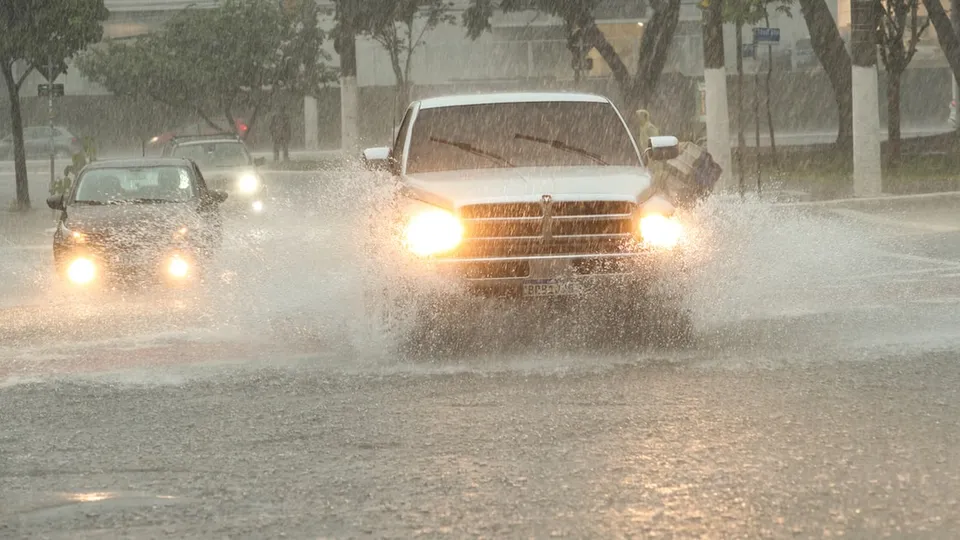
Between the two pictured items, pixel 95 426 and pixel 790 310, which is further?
pixel 790 310

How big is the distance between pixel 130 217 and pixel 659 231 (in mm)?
7660

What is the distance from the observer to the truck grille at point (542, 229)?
36.4 ft

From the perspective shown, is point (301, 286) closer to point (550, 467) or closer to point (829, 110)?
point (550, 467)

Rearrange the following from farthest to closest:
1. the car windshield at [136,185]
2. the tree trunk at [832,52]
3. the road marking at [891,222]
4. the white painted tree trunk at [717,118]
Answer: the tree trunk at [832,52]
the white painted tree trunk at [717,118]
the road marking at [891,222]
the car windshield at [136,185]

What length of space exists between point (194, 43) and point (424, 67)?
18052 millimetres

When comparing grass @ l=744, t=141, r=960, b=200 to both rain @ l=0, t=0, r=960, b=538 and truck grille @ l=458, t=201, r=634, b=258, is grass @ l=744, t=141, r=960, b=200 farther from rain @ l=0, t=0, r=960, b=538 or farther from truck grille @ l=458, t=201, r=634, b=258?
truck grille @ l=458, t=201, r=634, b=258

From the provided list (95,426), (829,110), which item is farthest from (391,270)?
(829,110)

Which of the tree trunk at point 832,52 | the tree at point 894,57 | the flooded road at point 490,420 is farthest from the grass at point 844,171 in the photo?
the flooded road at point 490,420

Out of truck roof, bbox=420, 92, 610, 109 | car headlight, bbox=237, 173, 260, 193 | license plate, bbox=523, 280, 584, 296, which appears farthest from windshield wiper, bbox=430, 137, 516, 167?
car headlight, bbox=237, 173, 260, 193

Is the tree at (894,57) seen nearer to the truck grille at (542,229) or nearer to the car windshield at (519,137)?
the car windshield at (519,137)

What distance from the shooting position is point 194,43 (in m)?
55.5

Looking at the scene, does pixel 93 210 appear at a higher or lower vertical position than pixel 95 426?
higher

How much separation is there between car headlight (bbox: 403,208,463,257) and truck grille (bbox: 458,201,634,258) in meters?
0.07

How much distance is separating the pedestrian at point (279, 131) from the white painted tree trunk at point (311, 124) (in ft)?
29.2
